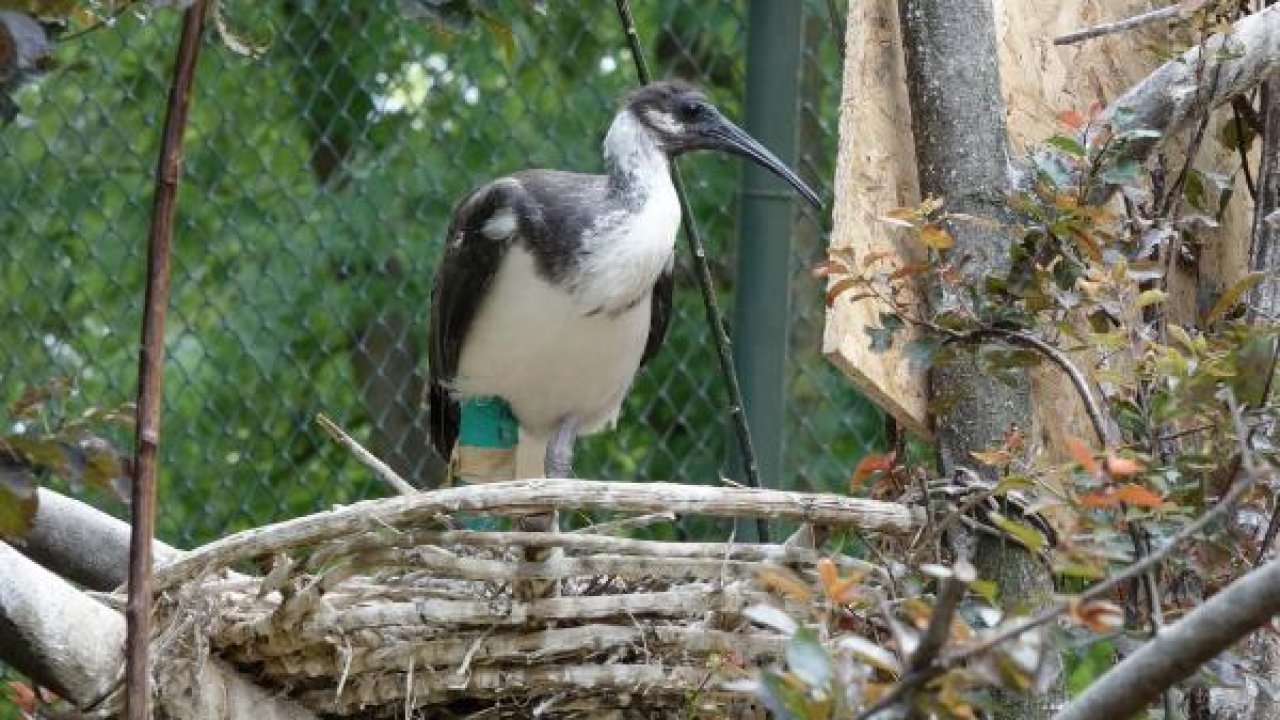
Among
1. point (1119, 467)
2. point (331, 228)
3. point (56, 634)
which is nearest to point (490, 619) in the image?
point (56, 634)

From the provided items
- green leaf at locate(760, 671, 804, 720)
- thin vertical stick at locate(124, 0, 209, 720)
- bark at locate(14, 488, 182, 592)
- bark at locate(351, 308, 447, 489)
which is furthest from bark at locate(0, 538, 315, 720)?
bark at locate(351, 308, 447, 489)

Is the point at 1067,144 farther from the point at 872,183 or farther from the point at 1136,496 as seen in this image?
the point at 1136,496

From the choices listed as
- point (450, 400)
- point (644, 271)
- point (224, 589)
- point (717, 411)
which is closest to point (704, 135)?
point (644, 271)

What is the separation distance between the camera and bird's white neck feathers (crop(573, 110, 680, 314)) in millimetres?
4312

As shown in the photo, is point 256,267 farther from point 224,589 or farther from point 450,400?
point 224,589

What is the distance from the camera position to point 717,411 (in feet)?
18.9

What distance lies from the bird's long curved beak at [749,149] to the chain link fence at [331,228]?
1.13 metres

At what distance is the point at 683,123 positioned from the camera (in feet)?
15.0

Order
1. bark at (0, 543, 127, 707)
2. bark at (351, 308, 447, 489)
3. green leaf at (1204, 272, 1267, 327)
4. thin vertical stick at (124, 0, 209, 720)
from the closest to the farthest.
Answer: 1. thin vertical stick at (124, 0, 209, 720)
2. bark at (0, 543, 127, 707)
3. green leaf at (1204, 272, 1267, 327)
4. bark at (351, 308, 447, 489)

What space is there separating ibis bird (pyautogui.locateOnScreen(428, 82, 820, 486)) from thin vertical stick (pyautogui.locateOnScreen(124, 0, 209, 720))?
2.43 metres

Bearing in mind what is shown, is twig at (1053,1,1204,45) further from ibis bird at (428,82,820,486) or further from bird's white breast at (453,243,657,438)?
bird's white breast at (453,243,657,438)

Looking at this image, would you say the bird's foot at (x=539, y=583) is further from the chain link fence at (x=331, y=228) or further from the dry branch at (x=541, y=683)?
the chain link fence at (x=331, y=228)

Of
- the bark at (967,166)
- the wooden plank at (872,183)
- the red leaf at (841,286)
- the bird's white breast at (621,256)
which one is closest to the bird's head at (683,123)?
the bird's white breast at (621,256)

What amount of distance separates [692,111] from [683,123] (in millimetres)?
27
